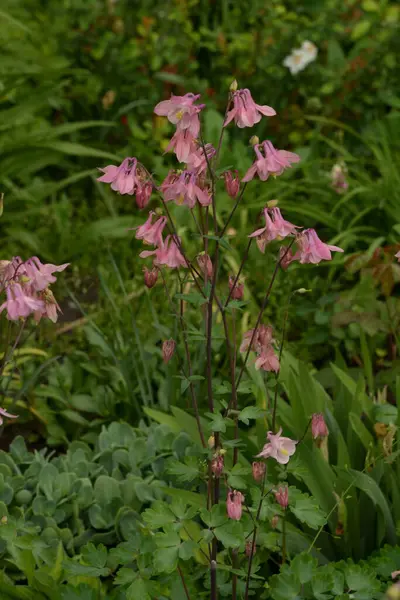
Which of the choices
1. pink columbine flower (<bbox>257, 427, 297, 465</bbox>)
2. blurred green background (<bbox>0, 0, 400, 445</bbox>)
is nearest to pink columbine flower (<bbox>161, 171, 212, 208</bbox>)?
pink columbine flower (<bbox>257, 427, 297, 465</bbox>)

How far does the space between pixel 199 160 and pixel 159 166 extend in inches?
99.6

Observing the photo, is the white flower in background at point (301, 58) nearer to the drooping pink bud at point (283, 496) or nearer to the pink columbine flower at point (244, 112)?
the pink columbine flower at point (244, 112)

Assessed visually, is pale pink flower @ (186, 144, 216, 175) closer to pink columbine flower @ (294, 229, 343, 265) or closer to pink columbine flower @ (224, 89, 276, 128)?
pink columbine flower @ (224, 89, 276, 128)

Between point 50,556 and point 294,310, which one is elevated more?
point 50,556

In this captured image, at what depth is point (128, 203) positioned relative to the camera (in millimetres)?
4578

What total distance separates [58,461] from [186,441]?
382mm

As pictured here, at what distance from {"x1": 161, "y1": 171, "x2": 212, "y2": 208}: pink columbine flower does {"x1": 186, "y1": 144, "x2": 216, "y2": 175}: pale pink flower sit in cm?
3

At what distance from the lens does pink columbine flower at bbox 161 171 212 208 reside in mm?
1689

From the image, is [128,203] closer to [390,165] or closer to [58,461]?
[390,165]

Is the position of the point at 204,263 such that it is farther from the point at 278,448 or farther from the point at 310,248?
the point at 278,448

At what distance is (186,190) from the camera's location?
169 cm

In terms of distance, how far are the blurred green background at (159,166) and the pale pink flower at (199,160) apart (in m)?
1.20

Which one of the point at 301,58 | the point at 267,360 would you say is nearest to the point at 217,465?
the point at 267,360

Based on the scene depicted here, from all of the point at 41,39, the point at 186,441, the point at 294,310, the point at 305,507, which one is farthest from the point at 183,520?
the point at 41,39
